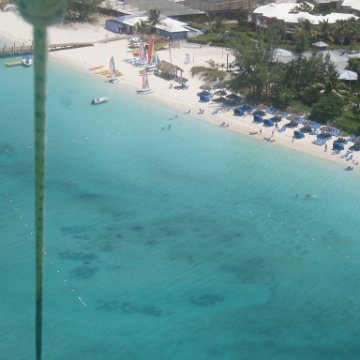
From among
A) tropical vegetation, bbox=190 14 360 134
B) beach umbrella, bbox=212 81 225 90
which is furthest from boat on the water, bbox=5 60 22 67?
beach umbrella, bbox=212 81 225 90

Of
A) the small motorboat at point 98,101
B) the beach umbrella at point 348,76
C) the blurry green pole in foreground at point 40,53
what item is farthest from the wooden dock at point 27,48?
the blurry green pole in foreground at point 40,53

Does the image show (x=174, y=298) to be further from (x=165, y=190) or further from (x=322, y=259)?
(x=165, y=190)

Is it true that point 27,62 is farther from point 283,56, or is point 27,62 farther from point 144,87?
point 283,56

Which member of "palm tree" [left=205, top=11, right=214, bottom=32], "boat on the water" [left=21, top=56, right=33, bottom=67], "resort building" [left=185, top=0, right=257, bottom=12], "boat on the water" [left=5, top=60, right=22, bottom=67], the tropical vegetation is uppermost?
"resort building" [left=185, top=0, right=257, bottom=12]

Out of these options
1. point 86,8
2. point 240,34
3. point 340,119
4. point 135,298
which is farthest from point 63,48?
point 135,298

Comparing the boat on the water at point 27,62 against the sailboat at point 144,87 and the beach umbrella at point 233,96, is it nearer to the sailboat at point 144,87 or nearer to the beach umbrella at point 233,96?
the sailboat at point 144,87

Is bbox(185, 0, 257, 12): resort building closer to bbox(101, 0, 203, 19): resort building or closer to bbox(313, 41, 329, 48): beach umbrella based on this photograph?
bbox(101, 0, 203, 19): resort building
